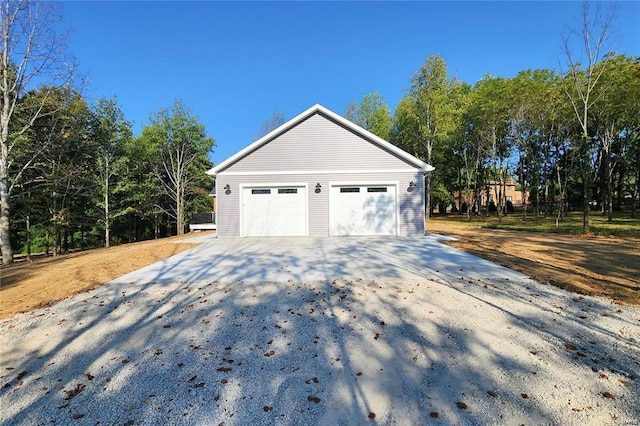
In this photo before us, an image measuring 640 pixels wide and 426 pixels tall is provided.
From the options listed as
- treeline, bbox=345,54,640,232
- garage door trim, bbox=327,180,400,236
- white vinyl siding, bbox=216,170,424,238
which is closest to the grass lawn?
treeline, bbox=345,54,640,232

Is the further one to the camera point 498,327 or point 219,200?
point 219,200

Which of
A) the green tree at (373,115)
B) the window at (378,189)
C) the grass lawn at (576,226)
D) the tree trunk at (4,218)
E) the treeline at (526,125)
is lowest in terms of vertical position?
the grass lawn at (576,226)

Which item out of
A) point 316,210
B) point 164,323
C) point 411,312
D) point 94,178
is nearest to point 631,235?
point 316,210

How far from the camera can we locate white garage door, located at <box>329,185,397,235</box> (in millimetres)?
12523

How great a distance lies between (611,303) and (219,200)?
476 inches

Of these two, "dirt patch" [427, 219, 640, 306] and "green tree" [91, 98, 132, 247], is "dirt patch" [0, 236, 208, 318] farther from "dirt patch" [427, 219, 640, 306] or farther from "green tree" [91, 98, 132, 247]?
"green tree" [91, 98, 132, 247]

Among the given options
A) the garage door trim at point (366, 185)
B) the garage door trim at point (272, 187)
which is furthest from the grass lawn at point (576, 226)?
the garage door trim at point (272, 187)

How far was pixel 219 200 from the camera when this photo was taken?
12727mm

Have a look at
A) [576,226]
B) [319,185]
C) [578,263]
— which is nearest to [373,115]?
[576,226]

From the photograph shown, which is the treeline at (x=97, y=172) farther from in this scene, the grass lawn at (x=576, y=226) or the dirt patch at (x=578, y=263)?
the grass lawn at (x=576, y=226)

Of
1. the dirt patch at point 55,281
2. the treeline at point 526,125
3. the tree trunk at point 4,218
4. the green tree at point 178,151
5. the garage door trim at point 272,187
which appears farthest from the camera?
the green tree at point 178,151

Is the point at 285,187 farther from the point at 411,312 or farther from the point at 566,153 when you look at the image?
the point at 566,153

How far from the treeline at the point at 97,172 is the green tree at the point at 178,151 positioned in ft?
0.26

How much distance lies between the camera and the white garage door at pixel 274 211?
41.7 feet
